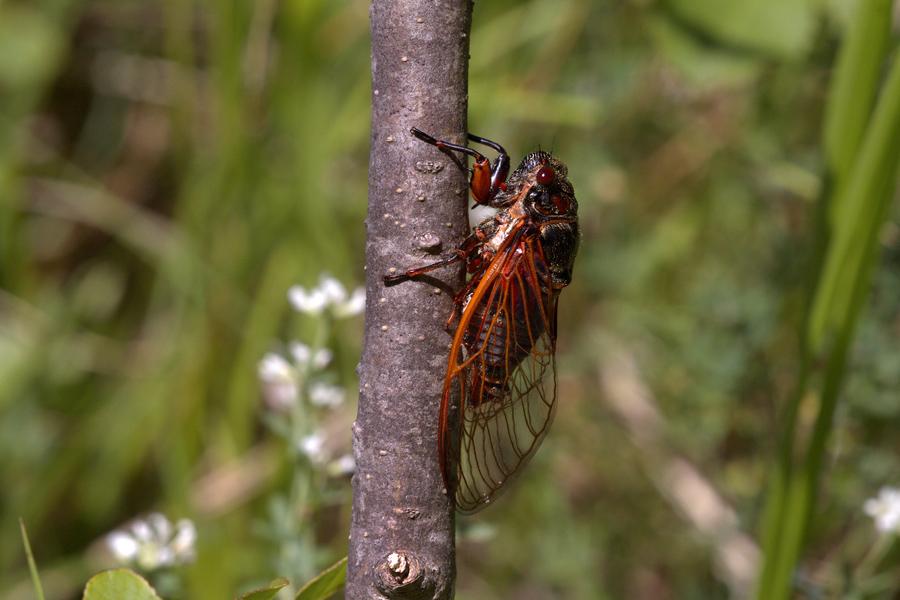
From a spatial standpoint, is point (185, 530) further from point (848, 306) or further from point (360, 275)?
point (360, 275)

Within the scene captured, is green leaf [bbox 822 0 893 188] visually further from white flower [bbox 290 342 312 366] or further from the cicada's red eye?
white flower [bbox 290 342 312 366]

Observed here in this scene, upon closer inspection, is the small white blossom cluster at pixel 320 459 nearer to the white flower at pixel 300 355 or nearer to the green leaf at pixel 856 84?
the white flower at pixel 300 355

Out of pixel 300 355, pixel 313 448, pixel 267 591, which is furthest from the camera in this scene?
pixel 300 355

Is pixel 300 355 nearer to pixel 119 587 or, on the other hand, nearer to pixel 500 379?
pixel 500 379

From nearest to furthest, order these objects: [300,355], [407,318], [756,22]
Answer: [407,318], [300,355], [756,22]

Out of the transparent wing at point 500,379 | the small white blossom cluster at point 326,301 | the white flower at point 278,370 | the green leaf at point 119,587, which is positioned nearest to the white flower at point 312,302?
the small white blossom cluster at point 326,301

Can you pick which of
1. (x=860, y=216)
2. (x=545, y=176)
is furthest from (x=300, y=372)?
(x=860, y=216)
